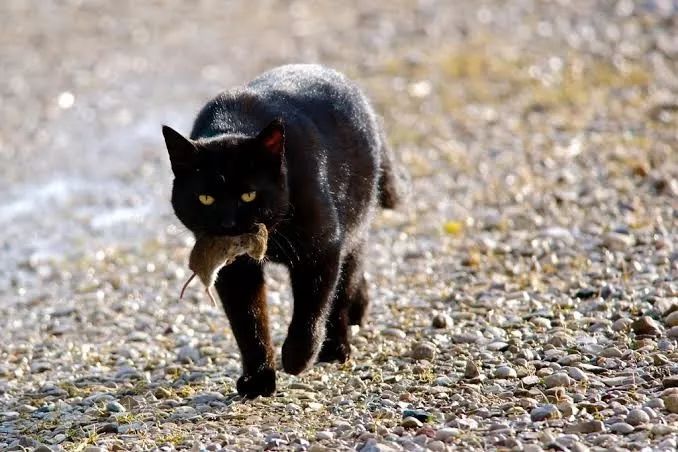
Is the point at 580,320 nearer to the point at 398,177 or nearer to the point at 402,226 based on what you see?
the point at 398,177

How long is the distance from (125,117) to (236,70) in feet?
5.24

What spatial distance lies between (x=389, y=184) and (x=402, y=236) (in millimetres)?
1464

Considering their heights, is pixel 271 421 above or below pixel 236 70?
below

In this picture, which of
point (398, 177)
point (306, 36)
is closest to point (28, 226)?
point (398, 177)

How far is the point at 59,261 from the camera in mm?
8289

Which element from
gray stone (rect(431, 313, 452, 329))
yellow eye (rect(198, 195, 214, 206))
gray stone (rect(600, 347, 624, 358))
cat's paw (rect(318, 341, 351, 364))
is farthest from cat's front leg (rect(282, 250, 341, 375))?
gray stone (rect(600, 347, 624, 358))

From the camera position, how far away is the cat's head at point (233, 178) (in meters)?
5.05

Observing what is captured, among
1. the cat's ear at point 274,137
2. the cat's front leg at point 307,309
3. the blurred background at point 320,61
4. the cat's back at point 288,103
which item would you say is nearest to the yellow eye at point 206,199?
the cat's ear at point 274,137

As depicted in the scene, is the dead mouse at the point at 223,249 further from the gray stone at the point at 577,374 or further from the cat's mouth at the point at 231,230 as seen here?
the gray stone at the point at 577,374

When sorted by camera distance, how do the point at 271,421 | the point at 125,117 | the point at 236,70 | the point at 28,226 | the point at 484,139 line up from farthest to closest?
1. the point at 236,70
2. the point at 125,117
3. the point at 484,139
4. the point at 28,226
5. the point at 271,421

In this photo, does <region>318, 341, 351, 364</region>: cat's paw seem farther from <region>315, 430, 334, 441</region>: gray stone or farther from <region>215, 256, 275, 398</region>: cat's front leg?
<region>315, 430, 334, 441</region>: gray stone

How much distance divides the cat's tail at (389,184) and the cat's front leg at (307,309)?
111 centimetres

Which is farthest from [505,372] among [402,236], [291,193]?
[402,236]

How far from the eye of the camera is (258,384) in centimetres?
545
